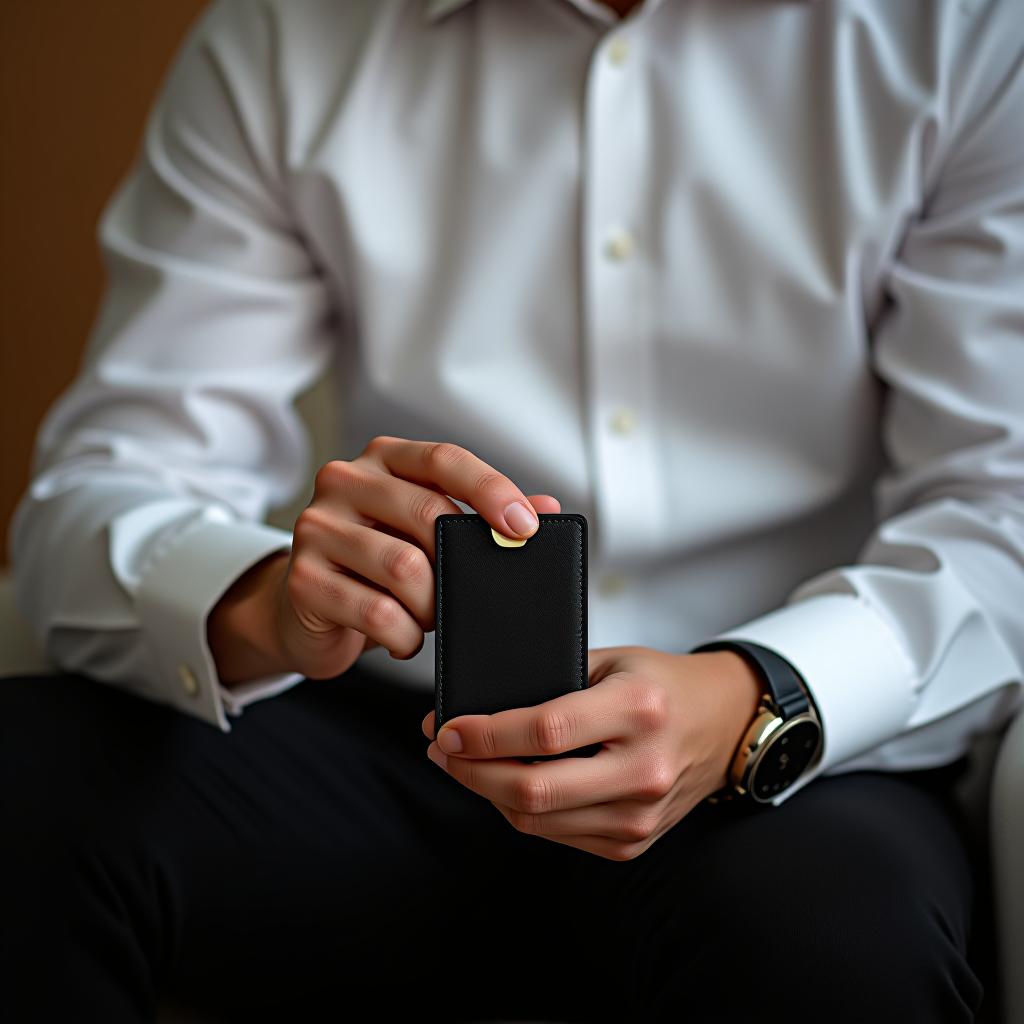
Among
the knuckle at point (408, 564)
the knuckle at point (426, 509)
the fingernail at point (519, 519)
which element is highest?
the fingernail at point (519, 519)

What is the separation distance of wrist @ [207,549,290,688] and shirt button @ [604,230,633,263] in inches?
12.1

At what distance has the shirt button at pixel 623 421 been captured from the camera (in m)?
0.71

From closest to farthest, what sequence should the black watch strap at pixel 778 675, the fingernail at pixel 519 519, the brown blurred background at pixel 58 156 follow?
→ the fingernail at pixel 519 519 < the black watch strap at pixel 778 675 < the brown blurred background at pixel 58 156

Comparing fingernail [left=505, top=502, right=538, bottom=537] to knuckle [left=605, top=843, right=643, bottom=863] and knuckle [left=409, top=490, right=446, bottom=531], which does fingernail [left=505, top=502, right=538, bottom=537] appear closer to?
knuckle [left=409, top=490, right=446, bottom=531]

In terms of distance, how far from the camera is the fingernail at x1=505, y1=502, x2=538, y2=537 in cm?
41

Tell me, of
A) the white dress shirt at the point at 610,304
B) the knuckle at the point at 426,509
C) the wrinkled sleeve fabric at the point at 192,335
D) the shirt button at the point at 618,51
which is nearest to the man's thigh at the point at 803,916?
the white dress shirt at the point at 610,304

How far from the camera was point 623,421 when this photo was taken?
709 millimetres

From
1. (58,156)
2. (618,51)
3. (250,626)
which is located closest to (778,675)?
(250,626)

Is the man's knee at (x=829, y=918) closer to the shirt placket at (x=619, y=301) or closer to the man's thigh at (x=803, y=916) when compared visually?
the man's thigh at (x=803, y=916)

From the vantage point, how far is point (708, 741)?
0.48 meters

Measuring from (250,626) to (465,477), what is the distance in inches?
7.5

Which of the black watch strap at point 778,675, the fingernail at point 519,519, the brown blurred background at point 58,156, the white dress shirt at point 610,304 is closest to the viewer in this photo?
the fingernail at point 519,519

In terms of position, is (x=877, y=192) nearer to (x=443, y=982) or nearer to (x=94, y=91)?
(x=443, y=982)

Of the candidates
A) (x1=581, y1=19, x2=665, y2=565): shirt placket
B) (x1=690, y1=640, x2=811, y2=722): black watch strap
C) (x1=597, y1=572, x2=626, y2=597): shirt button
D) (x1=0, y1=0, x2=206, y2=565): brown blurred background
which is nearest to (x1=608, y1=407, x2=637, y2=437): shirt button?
(x1=581, y1=19, x2=665, y2=565): shirt placket
